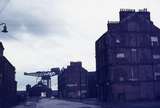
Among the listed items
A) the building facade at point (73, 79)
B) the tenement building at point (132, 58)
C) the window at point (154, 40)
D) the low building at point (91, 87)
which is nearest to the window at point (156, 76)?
the tenement building at point (132, 58)

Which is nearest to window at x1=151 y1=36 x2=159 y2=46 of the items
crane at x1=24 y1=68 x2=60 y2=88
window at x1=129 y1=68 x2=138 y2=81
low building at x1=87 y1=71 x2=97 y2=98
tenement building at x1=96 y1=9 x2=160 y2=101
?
tenement building at x1=96 y1=9 x2=160 y2=101

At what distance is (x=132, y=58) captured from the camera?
5128cm

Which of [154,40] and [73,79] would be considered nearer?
[154,40]

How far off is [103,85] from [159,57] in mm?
11945

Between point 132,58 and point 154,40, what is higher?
point 154,40

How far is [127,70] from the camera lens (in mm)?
50531

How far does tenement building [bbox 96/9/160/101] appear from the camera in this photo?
163ft

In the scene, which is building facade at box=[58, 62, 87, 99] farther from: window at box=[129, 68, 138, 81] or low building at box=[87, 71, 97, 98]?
window at box=[129, 68, 138, 81]

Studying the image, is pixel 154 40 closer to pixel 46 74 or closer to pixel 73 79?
pixel 73 79

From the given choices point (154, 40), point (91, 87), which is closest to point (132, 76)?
point (154, 40)

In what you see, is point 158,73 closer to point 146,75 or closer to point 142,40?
point 146,75

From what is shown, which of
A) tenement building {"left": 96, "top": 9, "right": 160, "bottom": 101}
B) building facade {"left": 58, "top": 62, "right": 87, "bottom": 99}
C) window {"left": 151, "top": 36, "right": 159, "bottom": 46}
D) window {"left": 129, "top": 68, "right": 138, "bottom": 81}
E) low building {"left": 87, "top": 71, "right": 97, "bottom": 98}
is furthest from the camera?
building facade {"left": 58, "top": 62, "right": 87, "bottom": 99}

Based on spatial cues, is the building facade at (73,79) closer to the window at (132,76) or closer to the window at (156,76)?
the window at (132,76)

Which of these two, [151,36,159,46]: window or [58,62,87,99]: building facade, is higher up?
[151,36,159,46]: window
